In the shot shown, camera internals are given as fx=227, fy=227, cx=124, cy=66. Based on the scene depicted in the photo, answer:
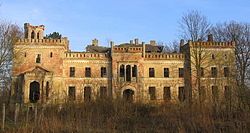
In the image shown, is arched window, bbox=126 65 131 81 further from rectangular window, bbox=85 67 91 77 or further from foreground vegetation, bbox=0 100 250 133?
foreground vegetation, bbox=0 100 250 133

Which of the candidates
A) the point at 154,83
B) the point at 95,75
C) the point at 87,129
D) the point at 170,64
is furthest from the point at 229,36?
the point at 87,129

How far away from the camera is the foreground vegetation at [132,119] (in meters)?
9.02

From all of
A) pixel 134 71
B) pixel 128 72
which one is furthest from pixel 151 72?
pixel 128 72

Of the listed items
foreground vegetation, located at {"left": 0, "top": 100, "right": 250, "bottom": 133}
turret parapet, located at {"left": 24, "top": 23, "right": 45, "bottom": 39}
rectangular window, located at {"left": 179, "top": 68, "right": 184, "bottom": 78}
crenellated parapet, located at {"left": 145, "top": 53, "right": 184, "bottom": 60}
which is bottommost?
foreground vegetation, located at {"left": 0, "top": 100, "right": 250, "bottom": 133}

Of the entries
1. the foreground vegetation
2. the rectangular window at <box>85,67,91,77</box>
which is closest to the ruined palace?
the rectangular window at <box>85,67,91,77</box>

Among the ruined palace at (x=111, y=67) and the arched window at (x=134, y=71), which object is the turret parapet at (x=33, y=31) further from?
the arched window at (x=134, y=71)

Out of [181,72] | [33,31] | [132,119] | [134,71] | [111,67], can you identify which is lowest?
[132,119]

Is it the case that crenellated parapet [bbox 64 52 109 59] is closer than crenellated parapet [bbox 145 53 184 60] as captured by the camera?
Yes

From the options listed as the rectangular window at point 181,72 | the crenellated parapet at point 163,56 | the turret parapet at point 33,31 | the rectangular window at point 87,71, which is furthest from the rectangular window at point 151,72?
the turret parapet at point 33,31

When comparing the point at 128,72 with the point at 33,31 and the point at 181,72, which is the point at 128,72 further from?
the point at 33,31

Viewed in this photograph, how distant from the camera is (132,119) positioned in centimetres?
1188

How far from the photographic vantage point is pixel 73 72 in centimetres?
2875

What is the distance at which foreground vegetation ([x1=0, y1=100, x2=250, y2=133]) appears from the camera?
29.6 feet

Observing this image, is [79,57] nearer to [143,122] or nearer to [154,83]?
[154,83]
